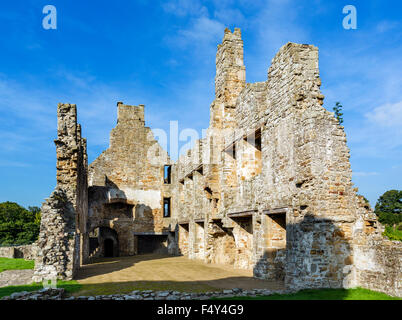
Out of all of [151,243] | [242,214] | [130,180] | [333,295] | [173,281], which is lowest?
[151,243]

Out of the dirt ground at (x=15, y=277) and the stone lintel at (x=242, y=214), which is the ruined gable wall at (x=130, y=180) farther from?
the stone lintel at (x=242, y=214)

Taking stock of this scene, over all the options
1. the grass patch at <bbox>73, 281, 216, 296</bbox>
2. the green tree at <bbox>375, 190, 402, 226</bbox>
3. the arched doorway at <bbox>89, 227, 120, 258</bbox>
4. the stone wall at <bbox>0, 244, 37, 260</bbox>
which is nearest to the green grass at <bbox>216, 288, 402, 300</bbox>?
the grass patch at <bbox>73, 281, 216, 296</bbox>

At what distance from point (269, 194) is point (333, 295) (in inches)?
169

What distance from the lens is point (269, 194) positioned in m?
12.1

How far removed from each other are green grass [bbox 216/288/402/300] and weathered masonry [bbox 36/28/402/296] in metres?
0.27

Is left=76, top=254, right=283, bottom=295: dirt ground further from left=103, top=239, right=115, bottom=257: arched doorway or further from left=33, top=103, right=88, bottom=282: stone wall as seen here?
left=103, top=239, right=115, bottom=257: arched doorway

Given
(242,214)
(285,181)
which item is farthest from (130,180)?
(285,181)

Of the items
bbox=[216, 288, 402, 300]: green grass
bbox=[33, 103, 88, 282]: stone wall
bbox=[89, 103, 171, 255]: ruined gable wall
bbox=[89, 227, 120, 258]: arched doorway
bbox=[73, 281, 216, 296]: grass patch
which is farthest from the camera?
bbox=[89, 227, 120, 258]: arched doorway

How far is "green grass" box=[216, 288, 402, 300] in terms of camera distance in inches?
314

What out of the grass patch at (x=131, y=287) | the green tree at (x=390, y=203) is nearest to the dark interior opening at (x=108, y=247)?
the grass patch at (x=131, y=287)

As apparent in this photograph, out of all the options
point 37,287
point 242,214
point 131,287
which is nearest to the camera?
point 37,287

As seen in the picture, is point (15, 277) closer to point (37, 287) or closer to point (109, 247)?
point (37, 287)

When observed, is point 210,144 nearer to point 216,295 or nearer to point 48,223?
point 48,223
